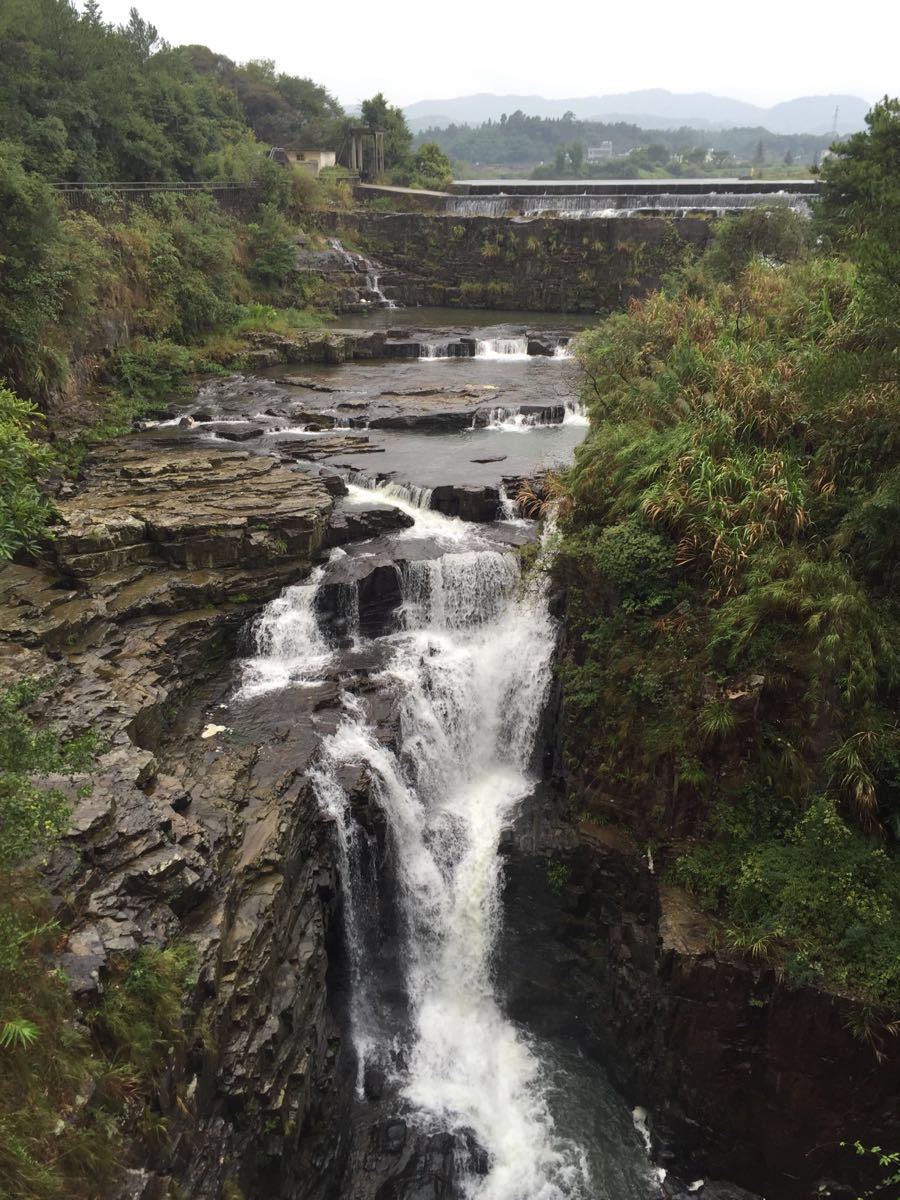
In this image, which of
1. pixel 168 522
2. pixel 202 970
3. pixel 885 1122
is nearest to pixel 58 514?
pixel 168 522

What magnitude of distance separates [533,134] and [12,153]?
6063 inches

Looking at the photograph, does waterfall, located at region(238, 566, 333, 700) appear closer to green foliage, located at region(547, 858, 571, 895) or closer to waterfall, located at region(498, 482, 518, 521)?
waterfall, located at region(498, 482, 518, 521)

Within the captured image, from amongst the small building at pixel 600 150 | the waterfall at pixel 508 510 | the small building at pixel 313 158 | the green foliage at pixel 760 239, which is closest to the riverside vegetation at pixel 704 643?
the waterfall at pixel 508 510

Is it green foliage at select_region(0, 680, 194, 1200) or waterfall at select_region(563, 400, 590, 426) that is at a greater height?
waterfall at select_region(563, 400, 590, 426)

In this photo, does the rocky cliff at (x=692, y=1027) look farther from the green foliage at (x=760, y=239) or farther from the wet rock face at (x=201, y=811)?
the green foliage at (x=760, y=239)

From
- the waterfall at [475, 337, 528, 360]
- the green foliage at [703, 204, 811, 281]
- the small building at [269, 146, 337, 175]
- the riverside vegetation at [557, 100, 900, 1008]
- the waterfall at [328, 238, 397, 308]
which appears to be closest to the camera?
the riverside vegetation at [557, 100, 900, 1008]

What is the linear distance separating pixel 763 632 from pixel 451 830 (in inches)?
233

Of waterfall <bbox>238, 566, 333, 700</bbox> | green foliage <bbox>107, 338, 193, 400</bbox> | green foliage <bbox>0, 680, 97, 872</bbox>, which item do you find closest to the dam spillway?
green foliage <bbox>107, 338, 193, 400</bbox>

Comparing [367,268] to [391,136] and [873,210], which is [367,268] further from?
[873,210]

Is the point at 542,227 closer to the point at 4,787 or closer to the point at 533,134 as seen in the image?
the point at 4,787

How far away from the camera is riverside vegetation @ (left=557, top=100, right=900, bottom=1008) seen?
32.6 feet

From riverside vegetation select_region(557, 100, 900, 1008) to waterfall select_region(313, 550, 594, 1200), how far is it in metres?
1.83

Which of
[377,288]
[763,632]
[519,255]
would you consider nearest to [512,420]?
[763,632]

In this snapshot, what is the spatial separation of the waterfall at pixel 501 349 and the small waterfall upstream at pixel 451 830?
59.3 ft
